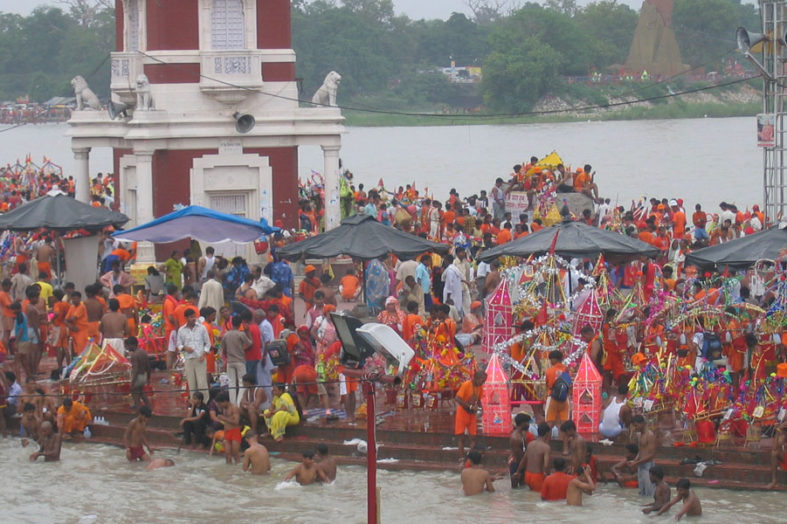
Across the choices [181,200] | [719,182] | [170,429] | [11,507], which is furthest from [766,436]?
[719,182]

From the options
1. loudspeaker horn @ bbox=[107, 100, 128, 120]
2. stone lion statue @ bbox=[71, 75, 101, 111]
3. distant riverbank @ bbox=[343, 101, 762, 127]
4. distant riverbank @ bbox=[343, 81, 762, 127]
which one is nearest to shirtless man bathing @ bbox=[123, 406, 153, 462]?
loudspeaker horn @ bbox=[107, 100, 128, 120]

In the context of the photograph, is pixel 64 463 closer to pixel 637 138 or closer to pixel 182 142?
Result: pixel 182 142

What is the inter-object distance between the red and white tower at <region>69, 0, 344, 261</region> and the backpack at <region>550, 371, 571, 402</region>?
9.75 meters

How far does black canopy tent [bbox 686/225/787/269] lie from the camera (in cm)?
1605

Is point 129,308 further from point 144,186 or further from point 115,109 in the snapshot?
point 115,109

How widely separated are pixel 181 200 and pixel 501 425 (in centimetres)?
1020

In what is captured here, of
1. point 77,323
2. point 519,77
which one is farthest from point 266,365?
point 519,77

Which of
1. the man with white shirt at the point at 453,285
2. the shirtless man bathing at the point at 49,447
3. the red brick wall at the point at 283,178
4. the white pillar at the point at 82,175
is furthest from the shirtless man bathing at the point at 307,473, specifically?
the white pillar at the point at 82,175

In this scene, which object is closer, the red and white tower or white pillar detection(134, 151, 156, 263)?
white pillar detection(134, 151, 156, 263)

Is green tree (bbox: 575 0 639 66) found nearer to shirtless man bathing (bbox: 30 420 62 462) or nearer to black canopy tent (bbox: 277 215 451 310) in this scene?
black canopy tent (bbox: 277 215 451 310)

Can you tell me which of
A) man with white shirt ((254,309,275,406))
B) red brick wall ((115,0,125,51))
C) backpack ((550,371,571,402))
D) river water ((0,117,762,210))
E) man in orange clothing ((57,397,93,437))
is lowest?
man in orange clothing ((57,397,93,437))

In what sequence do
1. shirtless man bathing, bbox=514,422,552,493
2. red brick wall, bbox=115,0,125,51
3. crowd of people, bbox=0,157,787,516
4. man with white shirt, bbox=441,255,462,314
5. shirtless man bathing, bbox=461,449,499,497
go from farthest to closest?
red brick wall, bbox=115,0,125,51 < man with white shirt, bbox=441,255,462,314 < crowd of people, bbox=0,157,787,516 < shirtless man bathing, bbox=461,449,499,497 < shirtless man bathing, bbox=514,422,552,493

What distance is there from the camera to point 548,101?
77.1 m

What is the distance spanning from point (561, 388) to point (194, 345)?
4.02m
